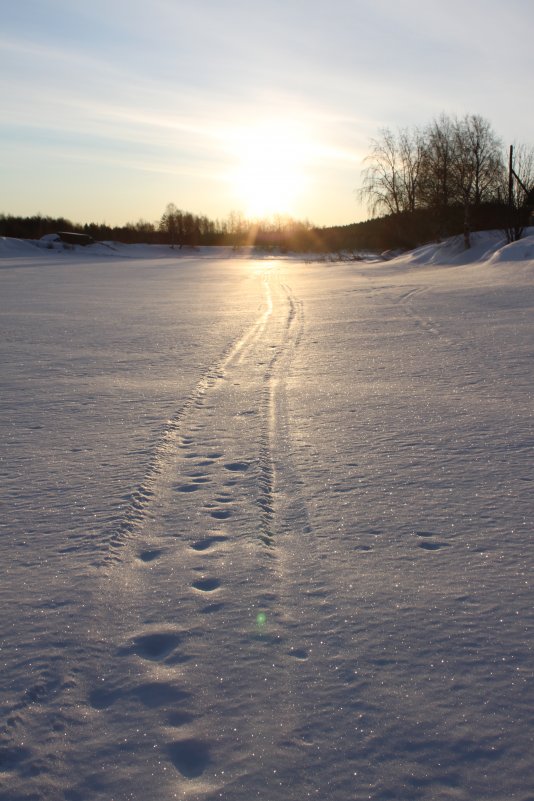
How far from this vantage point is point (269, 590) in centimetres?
257

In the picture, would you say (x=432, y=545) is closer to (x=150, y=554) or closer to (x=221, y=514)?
(x=221, y=514)

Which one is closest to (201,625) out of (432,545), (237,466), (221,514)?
(221,514)

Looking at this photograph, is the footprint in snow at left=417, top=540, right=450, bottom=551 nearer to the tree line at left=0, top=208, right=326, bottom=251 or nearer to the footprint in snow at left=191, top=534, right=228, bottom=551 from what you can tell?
the footprint in snow at left=191, top=534, right=228, bottom=551

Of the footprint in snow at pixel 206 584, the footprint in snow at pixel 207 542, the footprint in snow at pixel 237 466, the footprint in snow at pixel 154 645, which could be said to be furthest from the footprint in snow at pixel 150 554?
the footprint in snow at pixel 237 466

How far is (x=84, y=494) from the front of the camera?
361cm

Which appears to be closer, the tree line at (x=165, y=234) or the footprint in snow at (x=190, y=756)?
the footprint in snow at (x=190, y=756)

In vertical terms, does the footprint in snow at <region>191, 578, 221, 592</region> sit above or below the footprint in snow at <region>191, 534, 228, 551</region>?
below

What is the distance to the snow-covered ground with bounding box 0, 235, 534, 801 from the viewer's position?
1.77m

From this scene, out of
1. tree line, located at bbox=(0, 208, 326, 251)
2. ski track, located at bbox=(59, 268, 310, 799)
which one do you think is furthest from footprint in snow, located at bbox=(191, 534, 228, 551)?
tree line, located at bbox=(0, 208, 326, 251)

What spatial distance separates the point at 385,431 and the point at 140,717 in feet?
10.1

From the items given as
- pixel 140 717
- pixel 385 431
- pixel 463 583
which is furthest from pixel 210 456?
pixel 140 717

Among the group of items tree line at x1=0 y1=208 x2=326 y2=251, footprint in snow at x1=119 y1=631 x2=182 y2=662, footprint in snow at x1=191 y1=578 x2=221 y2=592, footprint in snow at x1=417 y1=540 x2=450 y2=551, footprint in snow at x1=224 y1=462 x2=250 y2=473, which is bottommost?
footprint in snow at x1=119 y1=631 x2=182 y2=662

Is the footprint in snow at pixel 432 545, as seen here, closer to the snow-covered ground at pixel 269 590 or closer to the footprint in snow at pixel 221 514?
the snow-covered ground at pixel 269 590

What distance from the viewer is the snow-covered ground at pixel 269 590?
177cm
